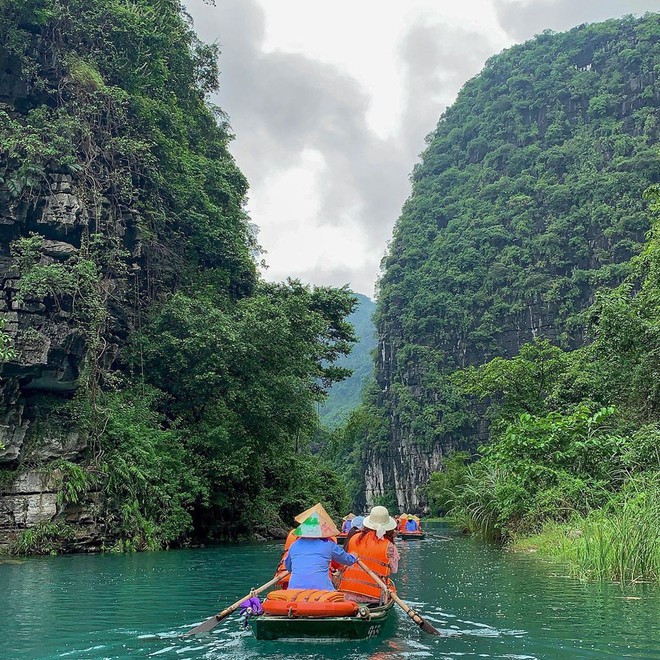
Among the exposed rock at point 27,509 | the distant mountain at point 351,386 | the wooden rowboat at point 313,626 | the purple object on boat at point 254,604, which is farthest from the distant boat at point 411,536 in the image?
the distant mountain at point 351,386

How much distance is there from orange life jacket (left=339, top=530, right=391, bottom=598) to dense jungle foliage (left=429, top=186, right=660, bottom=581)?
3517 mm

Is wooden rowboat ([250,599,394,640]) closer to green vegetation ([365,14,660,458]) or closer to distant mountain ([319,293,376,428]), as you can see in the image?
green vegetation ([365,14,660,458])

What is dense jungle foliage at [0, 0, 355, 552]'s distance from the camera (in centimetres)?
1691

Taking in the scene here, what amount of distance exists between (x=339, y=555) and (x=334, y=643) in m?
0.86

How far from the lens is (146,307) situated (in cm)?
2111

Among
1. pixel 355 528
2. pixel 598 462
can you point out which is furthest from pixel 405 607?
pixel 598 462

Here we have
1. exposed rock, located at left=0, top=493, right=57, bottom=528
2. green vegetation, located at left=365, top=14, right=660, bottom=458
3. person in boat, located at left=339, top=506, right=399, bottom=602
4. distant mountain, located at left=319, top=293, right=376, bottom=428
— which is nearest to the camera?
person in boat, located at left=339, top=506, right=399, bottom=602

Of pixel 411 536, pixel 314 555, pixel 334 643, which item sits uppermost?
pixel 314 555

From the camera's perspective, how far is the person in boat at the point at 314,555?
6.45m

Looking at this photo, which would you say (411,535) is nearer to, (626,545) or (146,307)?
(146,307)

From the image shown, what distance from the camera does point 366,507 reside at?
65062 millimetres

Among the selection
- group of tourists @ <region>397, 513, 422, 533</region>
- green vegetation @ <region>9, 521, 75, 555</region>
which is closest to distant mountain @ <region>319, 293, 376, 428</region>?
group of tourists @ <region>397, 513, 422, 533</region>

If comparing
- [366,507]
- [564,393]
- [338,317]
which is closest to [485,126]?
[366,507]

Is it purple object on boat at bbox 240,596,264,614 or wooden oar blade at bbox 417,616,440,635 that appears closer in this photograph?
purple object on boat at bbox 240,596,264,614
